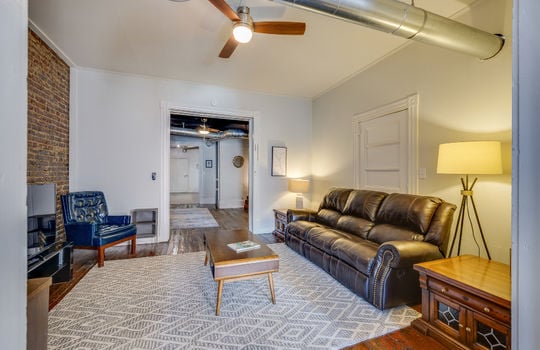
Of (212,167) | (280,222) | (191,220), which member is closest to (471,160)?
(280,222)

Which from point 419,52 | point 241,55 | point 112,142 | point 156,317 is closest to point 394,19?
point 419,52

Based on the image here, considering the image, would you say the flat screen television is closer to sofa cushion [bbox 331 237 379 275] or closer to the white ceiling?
the white ceiling

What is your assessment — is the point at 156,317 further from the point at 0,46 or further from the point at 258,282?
the point at 0,46

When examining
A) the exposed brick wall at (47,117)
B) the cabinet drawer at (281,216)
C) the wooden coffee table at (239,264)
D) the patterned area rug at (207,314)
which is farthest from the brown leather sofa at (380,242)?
the exposed brick wall at (47,117)

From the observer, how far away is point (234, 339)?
1780mm

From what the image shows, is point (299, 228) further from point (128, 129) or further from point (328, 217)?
point (128, 129)

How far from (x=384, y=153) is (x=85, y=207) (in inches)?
174

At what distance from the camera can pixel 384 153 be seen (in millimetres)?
3531

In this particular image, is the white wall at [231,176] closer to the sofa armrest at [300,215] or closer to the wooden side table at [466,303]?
the sofa armrest at [300,215]

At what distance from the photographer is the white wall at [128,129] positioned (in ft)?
12.8

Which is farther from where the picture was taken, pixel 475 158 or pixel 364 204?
pixel 364 204

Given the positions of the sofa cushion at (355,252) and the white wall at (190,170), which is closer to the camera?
the sofa cushion at (355,252)

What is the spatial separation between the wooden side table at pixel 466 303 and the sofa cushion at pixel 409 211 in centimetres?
49

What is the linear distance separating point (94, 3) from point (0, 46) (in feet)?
8.63
